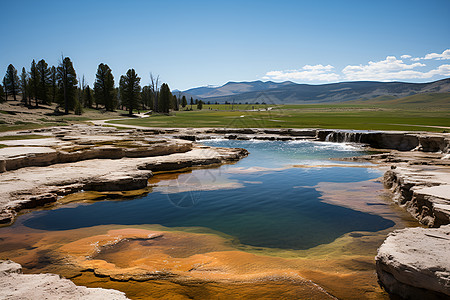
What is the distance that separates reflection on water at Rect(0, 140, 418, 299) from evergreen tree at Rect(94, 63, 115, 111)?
63627 mm

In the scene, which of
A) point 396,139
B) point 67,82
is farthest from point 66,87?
point 396,139

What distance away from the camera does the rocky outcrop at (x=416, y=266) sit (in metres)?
4.65

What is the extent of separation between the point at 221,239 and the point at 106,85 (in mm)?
71856

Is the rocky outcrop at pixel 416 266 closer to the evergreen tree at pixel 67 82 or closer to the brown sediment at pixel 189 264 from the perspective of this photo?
the brown sediment at pixel 189 264

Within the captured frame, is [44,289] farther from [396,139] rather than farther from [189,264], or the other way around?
[396,139]

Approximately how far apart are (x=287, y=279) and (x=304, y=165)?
13.7 meters

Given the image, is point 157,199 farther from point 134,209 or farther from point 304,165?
point 304,165

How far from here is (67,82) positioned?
6291 centimetres

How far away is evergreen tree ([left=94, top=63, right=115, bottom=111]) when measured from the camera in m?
71.7

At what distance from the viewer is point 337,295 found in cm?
527

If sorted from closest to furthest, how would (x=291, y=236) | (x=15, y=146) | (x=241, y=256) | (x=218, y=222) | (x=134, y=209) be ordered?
(x=241, y=256) → (x=291, y=236) → (x=218, y=222) → (x=134, y=209) → (x=15, y=146)

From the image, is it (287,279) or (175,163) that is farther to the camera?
(175,163)

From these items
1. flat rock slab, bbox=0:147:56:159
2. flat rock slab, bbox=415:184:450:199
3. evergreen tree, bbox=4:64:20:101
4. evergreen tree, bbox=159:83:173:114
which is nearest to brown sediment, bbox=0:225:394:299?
flat rock slab, bbox=415:184:450:199

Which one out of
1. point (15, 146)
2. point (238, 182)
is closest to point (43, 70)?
point (15, 146)
